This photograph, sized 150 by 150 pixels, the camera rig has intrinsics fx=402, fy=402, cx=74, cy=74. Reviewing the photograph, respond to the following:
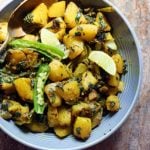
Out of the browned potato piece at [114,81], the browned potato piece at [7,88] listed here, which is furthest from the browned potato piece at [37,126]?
the browned potato piece at [114,81]

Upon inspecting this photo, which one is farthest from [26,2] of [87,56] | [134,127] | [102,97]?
[134,127]

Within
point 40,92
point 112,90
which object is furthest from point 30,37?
point 112,90

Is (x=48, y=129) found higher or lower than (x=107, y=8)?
lower

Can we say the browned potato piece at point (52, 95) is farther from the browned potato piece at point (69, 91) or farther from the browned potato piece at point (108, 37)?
the browned potato piece at point (108, 37)

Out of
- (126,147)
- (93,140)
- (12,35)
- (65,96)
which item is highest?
(12,35)

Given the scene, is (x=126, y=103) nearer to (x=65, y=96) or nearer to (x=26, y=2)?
(x=65, y=96)

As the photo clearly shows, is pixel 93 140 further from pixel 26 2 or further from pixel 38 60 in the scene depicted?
pixel 26 2

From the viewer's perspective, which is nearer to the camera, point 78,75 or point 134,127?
point 78,75
